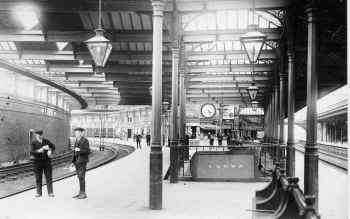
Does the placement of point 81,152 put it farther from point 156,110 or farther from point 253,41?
point 253,41

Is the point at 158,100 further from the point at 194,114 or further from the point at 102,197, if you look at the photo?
the point at 194,114

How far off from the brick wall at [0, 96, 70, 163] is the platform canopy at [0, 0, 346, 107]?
235cm

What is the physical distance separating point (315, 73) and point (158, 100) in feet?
10.4

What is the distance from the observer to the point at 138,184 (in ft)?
39.4

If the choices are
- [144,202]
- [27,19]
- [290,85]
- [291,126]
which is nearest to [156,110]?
[144,202]

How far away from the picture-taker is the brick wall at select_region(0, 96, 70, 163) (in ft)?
55.8

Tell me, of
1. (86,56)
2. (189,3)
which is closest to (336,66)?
(189,3)

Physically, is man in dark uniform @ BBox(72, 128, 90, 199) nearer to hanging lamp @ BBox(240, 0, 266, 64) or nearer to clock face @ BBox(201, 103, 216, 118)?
hanging lamp @ BBox(240, 0, 266, 64)

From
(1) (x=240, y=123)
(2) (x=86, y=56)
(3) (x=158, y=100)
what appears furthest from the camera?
(1) (x=240, y=123)

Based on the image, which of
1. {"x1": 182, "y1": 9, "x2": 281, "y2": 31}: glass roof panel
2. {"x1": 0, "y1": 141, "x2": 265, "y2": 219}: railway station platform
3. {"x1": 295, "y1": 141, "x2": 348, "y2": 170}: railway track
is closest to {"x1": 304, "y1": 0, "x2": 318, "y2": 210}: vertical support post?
{"x1": 0, "y1": 141, "x2": 265, "y2": 219}: railway station platform

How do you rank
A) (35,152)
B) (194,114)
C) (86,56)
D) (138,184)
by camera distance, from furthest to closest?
(194,114), (86,56), (138,184), (35,152)

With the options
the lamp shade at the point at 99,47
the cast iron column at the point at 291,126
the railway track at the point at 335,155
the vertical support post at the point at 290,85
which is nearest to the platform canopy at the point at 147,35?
the vertical support post at the point at 290,85

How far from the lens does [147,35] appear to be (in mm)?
16391

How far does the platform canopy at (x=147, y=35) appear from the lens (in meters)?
12.5
